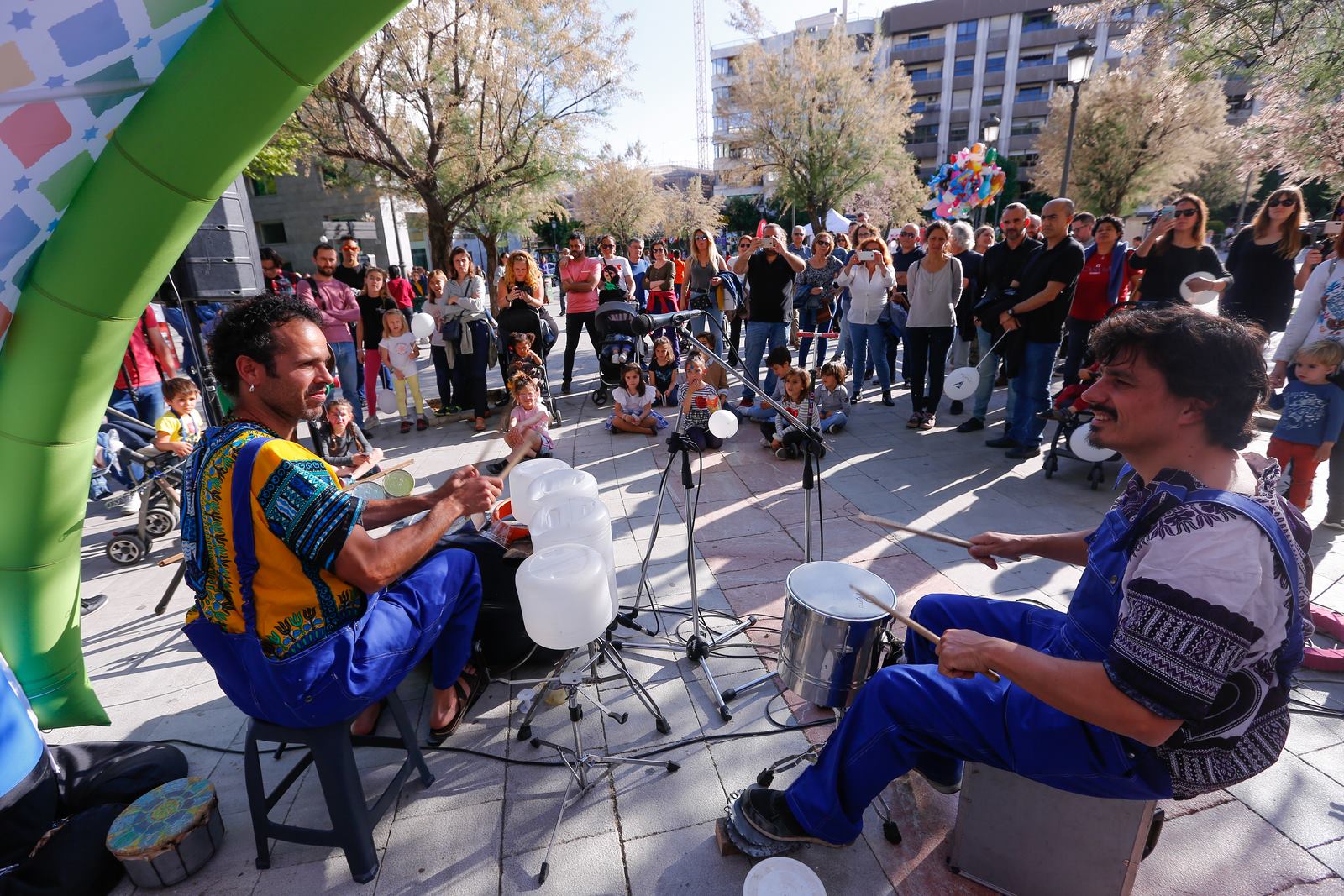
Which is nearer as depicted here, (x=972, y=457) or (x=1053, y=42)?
(x=972, y=457)

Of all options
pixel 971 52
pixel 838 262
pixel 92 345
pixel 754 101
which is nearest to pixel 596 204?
pixel 754 101

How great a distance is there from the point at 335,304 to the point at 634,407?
3.36 metres

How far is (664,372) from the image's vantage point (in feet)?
24.1

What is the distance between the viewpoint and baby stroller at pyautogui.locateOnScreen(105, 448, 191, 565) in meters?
4.36

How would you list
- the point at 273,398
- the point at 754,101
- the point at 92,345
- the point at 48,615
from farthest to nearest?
1. the point at 754,101
2. the point at 48,615
3. the point at 92,345
4. the point at 273,398

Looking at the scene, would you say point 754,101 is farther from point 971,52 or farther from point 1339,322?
point 971,52

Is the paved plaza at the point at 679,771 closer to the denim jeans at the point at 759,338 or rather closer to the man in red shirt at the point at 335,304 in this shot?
the denim jeans at the point at 759,338

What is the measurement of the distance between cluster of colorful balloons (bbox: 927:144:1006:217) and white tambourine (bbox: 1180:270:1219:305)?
8.00 metres

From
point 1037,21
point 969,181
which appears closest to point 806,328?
point 969,181

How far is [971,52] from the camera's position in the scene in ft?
142

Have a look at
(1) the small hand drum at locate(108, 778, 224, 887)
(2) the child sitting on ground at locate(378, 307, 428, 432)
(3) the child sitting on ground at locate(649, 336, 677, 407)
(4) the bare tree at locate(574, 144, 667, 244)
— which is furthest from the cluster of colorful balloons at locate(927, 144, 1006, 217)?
(4) the bare tree at locate(574, 144, 667, 244)

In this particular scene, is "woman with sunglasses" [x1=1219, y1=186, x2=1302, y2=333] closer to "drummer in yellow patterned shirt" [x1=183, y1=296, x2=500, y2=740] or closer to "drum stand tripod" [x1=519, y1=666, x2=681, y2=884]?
"drum stand tripod" [x1=519, y1=666, x2=681, y2=884]

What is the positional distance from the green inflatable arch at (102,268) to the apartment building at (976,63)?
42924 millimetres

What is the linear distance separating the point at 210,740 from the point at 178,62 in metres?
2.65
